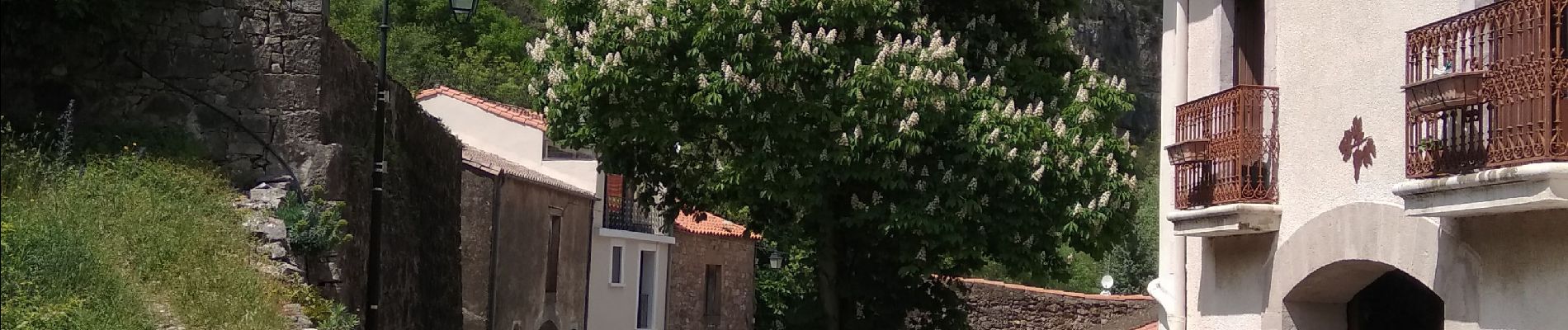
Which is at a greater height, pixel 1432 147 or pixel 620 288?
pixel 1432 147

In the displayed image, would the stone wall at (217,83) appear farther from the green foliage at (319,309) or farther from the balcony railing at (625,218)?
the balcony railing at (625,218)

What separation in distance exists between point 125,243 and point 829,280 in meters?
9.57

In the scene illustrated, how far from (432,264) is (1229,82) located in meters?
8.11

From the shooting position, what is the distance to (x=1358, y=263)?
9.62 metres

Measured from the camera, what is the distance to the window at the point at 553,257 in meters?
24.7

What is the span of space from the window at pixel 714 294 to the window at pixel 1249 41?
22.1m

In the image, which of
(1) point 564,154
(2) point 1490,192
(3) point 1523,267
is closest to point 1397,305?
(3) point 1523,267

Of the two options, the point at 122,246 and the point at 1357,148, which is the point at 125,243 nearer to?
the point at 122,246

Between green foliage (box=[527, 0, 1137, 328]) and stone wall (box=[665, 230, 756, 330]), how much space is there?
14.4 metres

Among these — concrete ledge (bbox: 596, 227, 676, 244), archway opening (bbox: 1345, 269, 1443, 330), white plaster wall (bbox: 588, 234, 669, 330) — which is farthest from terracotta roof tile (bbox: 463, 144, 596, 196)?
archway opening (bbox: 1345, 269, 1443, 330)

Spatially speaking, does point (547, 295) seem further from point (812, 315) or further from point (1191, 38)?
point (1191, 38)

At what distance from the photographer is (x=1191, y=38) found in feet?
39.8

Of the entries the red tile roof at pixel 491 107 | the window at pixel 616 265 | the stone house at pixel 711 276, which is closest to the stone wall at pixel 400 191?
the red tile roof at pixel 491 107

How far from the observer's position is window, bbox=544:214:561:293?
81.0 feet
